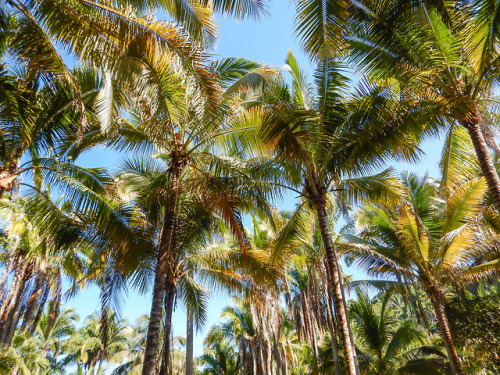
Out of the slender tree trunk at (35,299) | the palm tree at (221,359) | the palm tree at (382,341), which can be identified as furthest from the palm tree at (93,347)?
the palm tree at (382,341)

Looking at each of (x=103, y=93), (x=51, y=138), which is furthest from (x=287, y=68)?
(x=51, y=138)

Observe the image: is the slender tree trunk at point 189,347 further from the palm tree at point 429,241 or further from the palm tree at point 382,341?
the palm tree at point 382,341

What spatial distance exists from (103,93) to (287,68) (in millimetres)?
4795

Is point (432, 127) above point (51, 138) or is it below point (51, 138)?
below

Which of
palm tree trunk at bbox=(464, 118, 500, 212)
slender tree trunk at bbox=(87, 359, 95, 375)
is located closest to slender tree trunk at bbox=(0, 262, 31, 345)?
palm tree trunk at bbox=(464, 118, 500, 212)

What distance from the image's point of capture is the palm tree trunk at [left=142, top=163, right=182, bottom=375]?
6.22m

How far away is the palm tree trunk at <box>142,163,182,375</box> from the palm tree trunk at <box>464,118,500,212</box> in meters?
6.01

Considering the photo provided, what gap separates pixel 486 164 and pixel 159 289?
6581 mm

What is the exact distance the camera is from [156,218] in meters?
9.74

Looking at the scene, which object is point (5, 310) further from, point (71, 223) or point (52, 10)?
point (52, 10)

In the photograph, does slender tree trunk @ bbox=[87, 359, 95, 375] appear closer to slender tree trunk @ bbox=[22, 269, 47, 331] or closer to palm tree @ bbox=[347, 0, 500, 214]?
slender tree trunk @ bbox=[22, 269, 47, 331]

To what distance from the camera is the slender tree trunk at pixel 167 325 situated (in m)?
9.09

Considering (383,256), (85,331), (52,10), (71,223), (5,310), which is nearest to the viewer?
(52,10)

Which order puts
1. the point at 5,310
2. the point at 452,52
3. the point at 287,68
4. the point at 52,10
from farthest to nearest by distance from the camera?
the point at 5,310 → the point at 287,68 → the point at 452,52 → the point at 52,10
